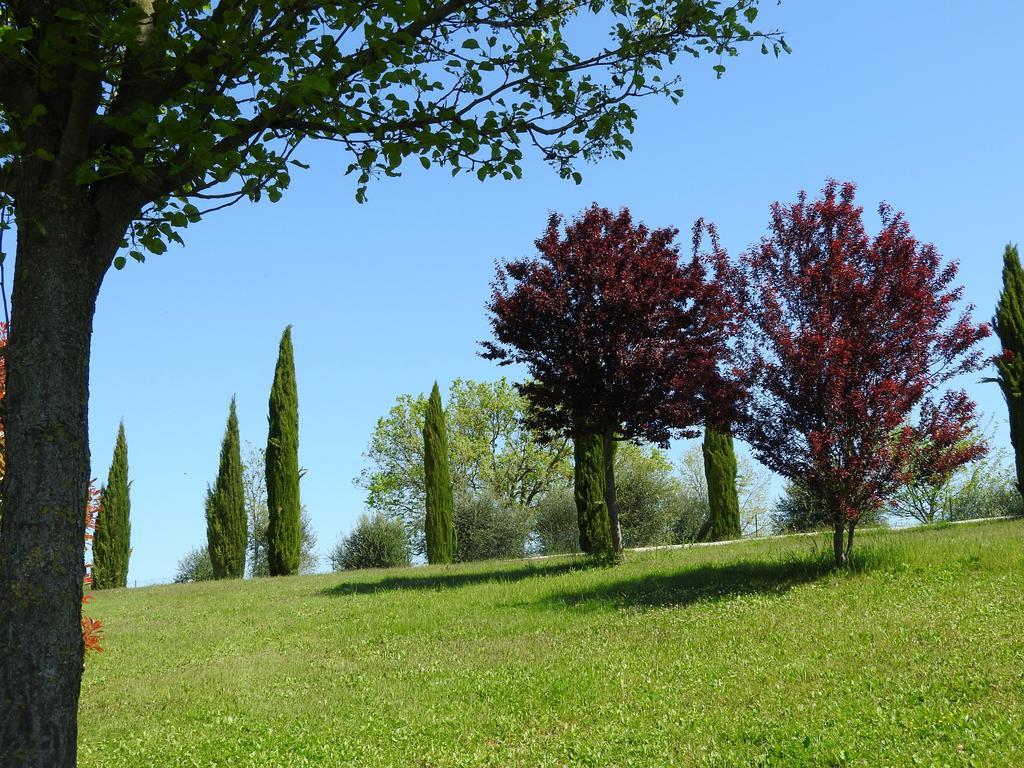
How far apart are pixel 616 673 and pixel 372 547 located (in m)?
20.6

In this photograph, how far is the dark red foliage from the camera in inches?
711

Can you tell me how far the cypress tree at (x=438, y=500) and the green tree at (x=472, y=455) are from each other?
349 inches

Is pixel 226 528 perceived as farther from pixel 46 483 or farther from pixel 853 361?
pixel 46 483

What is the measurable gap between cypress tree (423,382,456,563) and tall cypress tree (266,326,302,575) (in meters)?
4.76

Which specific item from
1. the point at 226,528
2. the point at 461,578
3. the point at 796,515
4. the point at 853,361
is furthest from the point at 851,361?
the point at 226,528

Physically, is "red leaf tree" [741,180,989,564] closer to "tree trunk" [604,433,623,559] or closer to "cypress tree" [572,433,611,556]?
"tree trunk" [604,433,623,559]

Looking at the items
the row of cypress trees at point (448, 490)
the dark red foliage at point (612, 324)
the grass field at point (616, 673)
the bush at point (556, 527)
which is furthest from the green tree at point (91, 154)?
the bush at point (556, 527)

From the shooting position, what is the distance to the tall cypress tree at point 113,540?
28688mm

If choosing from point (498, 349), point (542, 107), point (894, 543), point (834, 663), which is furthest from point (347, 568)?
point (542, 107)

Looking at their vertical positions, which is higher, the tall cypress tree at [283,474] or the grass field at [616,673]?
the tall cypress tree at [283,474]

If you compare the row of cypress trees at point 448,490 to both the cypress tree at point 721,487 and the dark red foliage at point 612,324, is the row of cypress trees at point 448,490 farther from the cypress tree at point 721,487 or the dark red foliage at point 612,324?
the dark red foliage at point 612,324

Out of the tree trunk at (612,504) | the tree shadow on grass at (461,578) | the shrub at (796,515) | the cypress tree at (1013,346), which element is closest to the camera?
the tree shadow on grass at (461,578)

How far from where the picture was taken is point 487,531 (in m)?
28.8

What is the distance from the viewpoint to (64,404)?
4.45m
